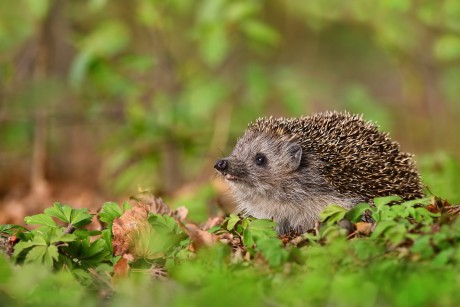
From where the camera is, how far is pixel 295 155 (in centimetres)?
671

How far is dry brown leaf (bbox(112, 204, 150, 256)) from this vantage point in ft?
17.9

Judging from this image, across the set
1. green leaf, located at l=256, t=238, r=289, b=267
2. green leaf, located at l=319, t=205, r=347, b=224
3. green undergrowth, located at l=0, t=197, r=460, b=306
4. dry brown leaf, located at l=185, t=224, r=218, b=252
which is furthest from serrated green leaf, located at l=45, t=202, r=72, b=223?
green leaf, located at l=319, t=205, r=347, b=224

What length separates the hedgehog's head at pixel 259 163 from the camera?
6914 millimetres

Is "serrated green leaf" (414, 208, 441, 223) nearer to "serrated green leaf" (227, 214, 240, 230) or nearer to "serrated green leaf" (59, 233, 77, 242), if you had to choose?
"serrated green leaf" (227, 214, 240, 230)

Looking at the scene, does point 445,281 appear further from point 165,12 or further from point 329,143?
point 165,12

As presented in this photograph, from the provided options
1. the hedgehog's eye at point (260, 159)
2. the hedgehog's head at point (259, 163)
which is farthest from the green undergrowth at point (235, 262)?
the hedgehog's eye at point (260, 159)

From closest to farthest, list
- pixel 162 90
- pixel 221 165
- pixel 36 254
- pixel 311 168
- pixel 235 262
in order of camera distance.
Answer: pixel 235 262, pixel 36 254, pixel 311 168, pixel 221 165, pixel 162 90

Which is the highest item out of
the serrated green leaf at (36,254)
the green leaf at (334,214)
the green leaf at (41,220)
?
the green leaf at (334,214)

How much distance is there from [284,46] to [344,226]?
14298 millimetres

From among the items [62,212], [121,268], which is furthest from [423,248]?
[62,212]

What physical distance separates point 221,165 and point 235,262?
2255 mm

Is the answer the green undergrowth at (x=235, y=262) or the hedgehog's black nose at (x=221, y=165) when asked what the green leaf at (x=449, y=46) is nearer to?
the hedgehog's black nose at (x=221, y=165)

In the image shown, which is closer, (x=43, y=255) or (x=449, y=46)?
(x=43, y=255)

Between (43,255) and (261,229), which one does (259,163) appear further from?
(43,255)
